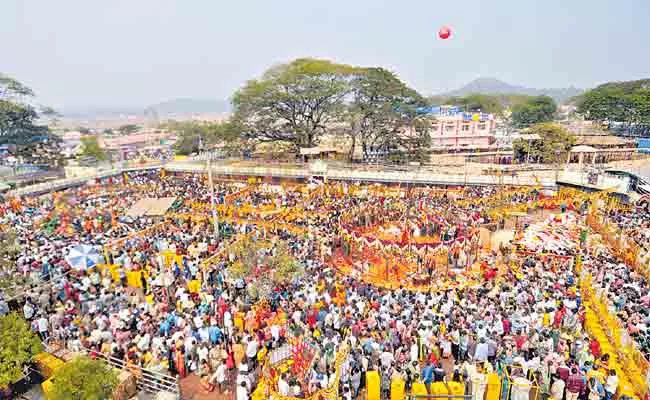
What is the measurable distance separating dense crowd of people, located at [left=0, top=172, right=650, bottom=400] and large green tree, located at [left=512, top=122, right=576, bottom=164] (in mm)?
26360

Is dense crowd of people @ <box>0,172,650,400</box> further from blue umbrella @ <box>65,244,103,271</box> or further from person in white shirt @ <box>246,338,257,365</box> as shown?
blue umbrella @ <box>65,244,103,271</box>

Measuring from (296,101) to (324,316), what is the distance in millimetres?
28521

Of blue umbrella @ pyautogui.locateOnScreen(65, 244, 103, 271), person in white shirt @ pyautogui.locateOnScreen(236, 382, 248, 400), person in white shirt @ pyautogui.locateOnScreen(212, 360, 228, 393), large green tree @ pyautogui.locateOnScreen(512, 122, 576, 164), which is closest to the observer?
person in white shirt @ pyautogui.locateOnScreen(236, 382, 248, 400)

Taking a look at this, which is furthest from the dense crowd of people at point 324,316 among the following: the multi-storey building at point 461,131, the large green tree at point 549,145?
the multi-storey building at point 461,131

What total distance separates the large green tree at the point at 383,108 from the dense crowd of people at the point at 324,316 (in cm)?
1975

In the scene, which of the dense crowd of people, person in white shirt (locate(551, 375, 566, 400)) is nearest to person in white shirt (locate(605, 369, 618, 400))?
the dense crowd of people

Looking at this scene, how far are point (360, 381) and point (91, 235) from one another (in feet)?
51.7

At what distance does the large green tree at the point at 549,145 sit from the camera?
40094mm

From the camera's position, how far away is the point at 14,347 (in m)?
8.70

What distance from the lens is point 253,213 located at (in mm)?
21719

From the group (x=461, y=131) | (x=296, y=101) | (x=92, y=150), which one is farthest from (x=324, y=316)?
(x=92, y=150)

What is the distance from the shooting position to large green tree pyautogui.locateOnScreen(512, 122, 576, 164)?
132 ft

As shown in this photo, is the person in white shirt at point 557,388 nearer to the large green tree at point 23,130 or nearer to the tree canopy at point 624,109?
the large green tree at point 23,130

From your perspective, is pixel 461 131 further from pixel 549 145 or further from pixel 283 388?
pixel 283 388
